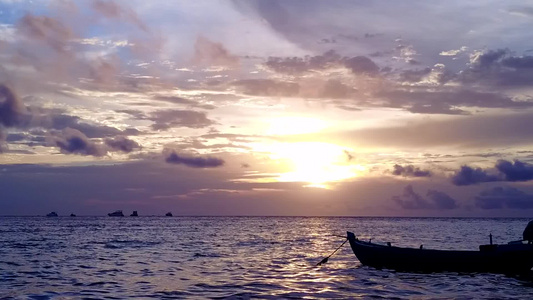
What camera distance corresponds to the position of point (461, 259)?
37.6 metres

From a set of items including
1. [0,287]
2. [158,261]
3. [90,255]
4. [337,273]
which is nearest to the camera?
[0,287]

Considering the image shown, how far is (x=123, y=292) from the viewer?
30.2 m

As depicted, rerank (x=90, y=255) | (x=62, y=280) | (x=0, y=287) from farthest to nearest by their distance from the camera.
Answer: (x=90, y=255) → (x=62, y=280) → (x=0, y=287)

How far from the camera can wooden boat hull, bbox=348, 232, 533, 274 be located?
36.6m

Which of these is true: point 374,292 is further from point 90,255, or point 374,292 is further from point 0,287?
point 90,255

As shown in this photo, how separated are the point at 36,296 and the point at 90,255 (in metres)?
27.1

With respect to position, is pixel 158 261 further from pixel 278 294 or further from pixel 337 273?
pixel 278 294

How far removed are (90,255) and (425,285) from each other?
37.2 meters

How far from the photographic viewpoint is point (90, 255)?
55.2 meters

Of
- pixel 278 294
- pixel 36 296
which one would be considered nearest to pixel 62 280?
pixel 36 296

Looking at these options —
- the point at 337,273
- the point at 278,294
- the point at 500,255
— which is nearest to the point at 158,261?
the point at 337,273

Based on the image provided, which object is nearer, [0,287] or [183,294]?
[183,294]

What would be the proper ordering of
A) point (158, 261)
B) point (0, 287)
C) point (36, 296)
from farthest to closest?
point (158, 261)
point (0, 287)
point (36, 296)

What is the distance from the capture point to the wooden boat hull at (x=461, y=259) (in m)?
36.6
